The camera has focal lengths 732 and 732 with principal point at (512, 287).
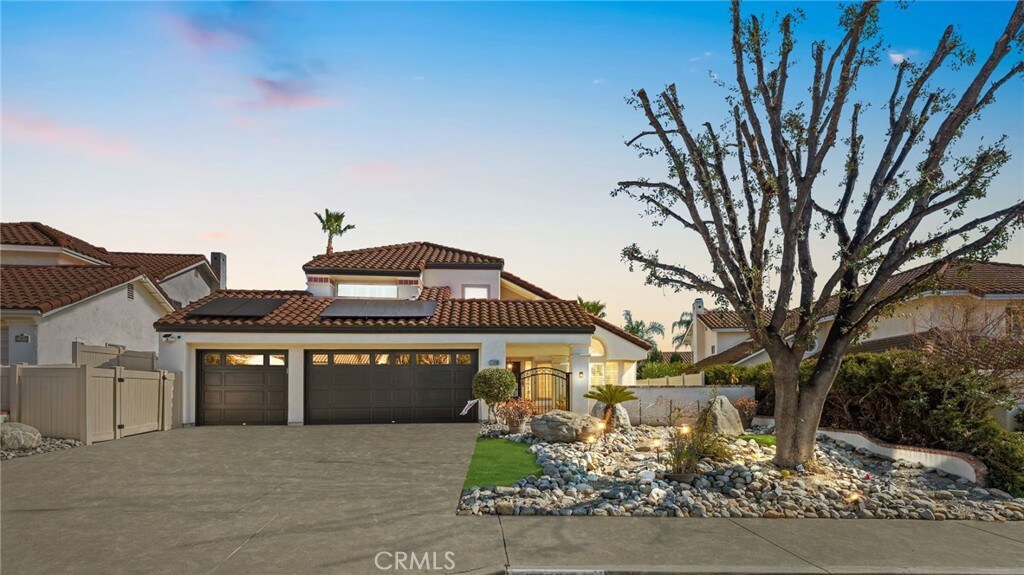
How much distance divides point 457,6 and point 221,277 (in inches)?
1146

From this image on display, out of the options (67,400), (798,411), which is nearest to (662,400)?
(798,411)

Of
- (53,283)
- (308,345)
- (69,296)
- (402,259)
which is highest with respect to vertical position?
(402,259)

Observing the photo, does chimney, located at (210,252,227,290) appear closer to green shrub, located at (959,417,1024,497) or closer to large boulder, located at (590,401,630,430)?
large boulder, located at (590,401,630,430)

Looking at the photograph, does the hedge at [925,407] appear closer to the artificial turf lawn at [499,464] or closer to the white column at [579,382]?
the white column at [579,382]

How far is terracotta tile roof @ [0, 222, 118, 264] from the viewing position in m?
27.5

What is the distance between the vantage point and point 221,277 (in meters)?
39.5

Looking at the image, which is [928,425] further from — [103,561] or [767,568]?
[103,561]

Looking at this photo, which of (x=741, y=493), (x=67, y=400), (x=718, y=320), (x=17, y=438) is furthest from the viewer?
(x=718, y=320)

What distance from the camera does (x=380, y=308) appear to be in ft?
75.9

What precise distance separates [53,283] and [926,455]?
78.5ft

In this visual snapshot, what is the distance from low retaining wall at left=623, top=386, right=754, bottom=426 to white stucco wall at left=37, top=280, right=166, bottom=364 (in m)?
16.4

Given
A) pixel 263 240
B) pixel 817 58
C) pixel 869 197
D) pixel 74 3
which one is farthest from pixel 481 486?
pixel 263 240

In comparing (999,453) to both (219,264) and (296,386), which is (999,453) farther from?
(219,264)

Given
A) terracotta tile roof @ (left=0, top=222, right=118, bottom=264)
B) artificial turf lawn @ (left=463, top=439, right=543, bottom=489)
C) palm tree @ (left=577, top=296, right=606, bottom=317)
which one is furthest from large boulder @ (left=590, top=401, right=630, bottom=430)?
palm tree @ (left=577, top=296, right=606, bottom=317)
